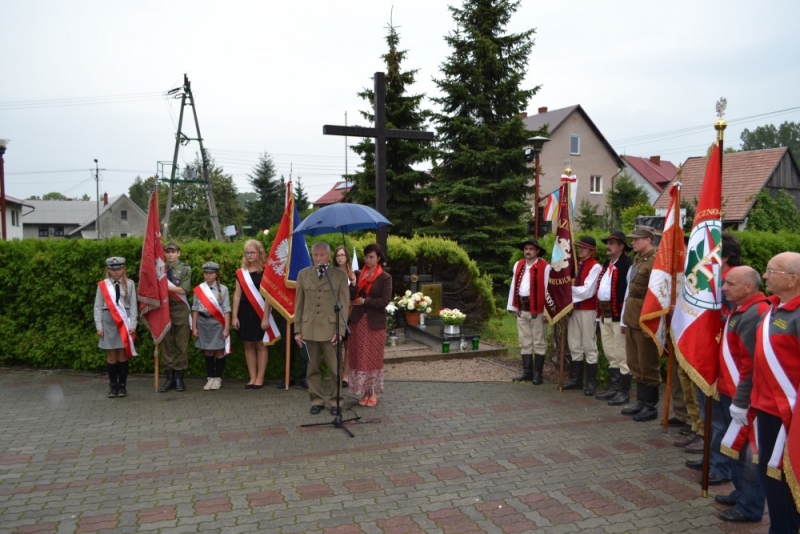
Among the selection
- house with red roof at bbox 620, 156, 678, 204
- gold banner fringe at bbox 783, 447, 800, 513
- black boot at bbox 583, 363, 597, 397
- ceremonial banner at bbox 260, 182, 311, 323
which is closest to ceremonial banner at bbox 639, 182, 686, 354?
black boot at bbox 583, 363, 597, 397

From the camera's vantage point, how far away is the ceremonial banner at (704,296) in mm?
4898

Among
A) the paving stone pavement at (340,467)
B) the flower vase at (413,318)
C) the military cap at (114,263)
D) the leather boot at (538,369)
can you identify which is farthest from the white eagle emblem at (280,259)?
the flower vase at (413,318)

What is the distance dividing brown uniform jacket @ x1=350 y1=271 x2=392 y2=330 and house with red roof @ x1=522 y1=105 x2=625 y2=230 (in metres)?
35.6

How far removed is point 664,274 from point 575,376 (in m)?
2.68

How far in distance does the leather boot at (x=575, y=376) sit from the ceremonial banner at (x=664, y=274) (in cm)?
199

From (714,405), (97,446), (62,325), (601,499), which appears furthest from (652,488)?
(62,325)

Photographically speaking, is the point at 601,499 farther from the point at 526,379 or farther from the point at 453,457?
the point at 526,379

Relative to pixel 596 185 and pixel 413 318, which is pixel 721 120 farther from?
pixel 596 185

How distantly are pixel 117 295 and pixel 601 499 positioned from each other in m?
6.26

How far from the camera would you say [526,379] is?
8781 millimetres

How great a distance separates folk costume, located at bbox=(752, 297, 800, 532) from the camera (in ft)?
11.9

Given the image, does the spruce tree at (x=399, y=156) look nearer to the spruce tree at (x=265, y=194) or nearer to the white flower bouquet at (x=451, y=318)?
the white flower bouquet at (x=451, y=318)

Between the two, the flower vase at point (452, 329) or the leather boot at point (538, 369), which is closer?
the leather boot at point (538, 369)

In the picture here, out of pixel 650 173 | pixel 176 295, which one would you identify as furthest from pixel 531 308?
pixel 650 173
